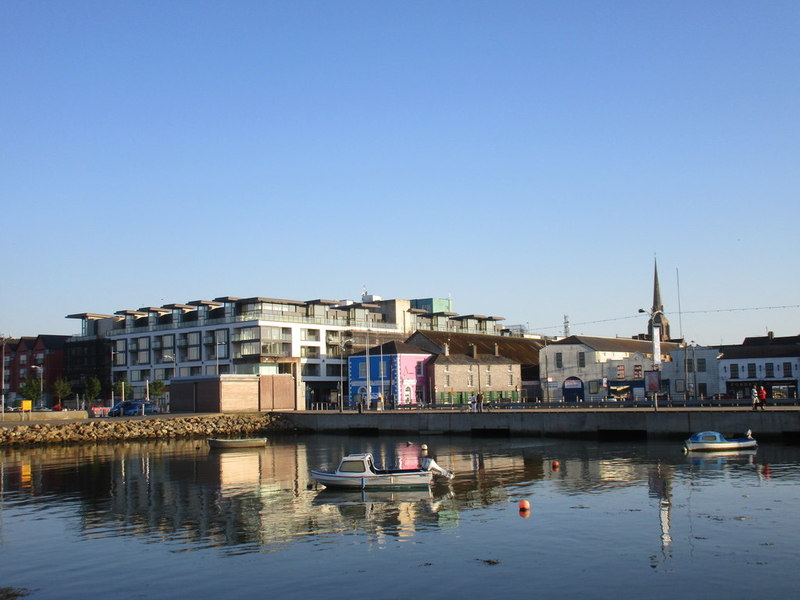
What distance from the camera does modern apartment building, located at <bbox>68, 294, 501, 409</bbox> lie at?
12575cm

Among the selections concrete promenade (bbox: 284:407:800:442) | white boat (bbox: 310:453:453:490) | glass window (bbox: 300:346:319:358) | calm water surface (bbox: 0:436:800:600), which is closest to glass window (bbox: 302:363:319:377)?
glass window (bbox: 300:346:319:358)

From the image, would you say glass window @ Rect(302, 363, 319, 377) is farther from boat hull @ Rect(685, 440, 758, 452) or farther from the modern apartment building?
boat hull @ Rect(685, 440, 758, 452)

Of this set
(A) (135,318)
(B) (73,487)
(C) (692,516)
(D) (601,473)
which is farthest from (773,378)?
(A) (135,318)

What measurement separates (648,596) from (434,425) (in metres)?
63.3

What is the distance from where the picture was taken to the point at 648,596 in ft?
74.8

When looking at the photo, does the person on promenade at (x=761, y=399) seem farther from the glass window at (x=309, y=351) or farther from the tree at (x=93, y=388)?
the tree at (x=93, y=388)

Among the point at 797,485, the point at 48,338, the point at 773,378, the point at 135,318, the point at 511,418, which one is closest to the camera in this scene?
the point at 797,485

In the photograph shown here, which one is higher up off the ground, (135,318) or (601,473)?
(135,318)

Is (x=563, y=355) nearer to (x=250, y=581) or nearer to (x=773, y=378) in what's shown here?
(x=773, y=378)

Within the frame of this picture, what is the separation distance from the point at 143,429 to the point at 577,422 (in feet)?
152

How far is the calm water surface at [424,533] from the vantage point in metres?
24.6

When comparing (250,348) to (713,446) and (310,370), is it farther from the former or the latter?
(713,446)

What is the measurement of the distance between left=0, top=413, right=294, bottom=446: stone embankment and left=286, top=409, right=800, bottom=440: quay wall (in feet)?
12.7

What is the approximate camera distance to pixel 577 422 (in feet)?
247
